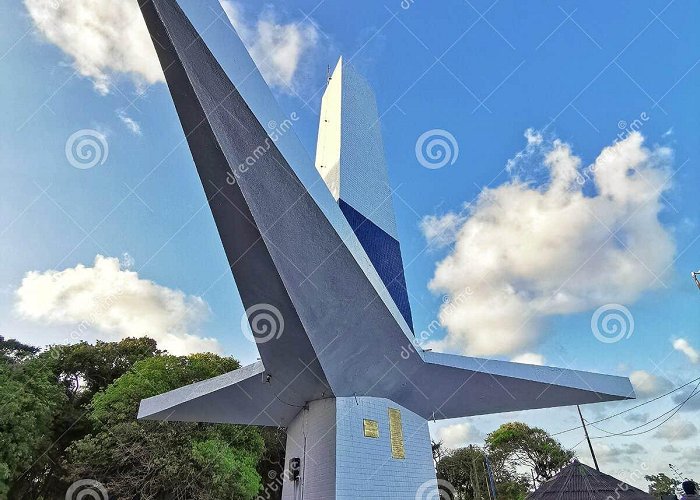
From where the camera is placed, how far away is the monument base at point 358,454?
6.57 metres

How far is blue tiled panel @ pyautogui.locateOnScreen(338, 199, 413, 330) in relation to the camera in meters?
9.62

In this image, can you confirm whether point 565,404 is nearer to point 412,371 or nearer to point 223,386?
point 412,371

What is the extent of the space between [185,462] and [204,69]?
12.1 metres

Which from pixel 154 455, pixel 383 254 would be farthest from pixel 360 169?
pixel 154 455

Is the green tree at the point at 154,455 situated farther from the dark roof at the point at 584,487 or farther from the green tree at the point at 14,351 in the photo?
the dark roof at the point at 584,487

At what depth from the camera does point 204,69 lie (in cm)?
382

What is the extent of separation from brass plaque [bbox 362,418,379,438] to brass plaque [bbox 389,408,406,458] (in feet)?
1.30

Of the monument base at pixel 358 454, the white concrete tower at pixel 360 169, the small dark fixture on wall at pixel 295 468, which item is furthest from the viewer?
the white concrete tower at pixel 360 169

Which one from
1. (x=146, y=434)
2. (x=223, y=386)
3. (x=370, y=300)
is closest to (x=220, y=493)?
(x=146, y=434)

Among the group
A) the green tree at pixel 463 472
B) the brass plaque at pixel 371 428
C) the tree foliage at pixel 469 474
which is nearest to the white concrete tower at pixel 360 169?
the brass plaque at pixel 371 428

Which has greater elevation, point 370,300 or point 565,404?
point 370,300

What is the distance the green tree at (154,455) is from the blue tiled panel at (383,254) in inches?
298

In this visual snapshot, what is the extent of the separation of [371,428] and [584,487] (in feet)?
12.6

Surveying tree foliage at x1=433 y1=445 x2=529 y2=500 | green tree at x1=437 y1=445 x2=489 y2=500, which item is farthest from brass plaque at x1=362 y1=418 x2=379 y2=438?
green tree at x1=437 y1=445 x2=489 y2=500
